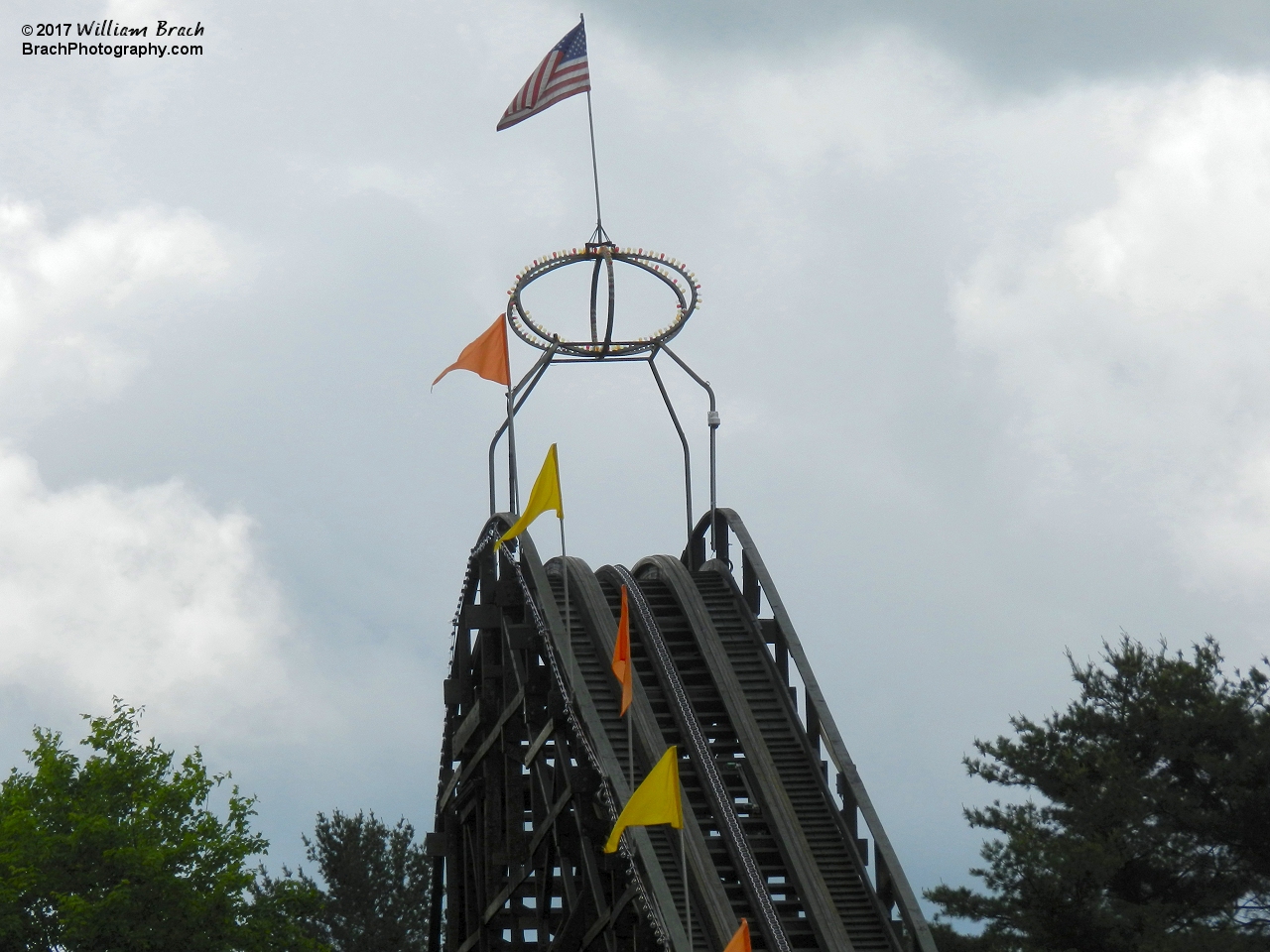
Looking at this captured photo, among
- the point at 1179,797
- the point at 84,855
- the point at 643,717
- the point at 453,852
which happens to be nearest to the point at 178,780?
the point at 84,855

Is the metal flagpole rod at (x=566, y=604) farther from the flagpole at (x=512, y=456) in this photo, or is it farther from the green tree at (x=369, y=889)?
the green tree at (x=369, y=889)

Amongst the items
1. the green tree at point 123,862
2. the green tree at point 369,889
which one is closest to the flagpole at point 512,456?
the green tree at point 123,862

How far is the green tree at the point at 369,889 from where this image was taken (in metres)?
41.1

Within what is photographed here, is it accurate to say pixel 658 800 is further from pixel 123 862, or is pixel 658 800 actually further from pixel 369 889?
pixel 369 889

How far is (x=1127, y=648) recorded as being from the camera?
28844mm

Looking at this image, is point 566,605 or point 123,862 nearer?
point 566,605

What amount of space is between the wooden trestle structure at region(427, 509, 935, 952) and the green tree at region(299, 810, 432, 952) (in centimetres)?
1912

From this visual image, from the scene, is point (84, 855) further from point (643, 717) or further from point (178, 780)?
point (643, 717)

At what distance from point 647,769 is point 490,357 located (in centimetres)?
636

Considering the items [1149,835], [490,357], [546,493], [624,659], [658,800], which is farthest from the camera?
[1149,835]

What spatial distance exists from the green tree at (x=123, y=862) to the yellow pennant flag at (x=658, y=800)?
16.0 metres

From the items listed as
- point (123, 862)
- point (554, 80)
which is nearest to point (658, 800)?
point (554, 80)

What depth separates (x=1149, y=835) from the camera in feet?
85.3

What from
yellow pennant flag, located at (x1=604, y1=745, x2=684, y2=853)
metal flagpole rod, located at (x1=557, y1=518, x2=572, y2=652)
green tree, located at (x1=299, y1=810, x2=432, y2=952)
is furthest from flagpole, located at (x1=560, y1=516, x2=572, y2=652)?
green tree, located at (x1=299, y1=810, x2=432, y2=952)
